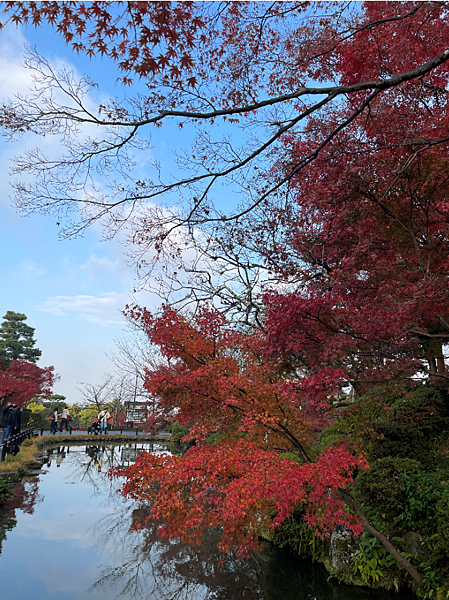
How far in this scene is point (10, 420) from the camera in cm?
1372

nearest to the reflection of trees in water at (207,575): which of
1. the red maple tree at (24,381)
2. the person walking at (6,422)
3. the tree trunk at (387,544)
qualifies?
the tree trunk at (387,544)

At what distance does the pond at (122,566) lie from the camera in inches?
226

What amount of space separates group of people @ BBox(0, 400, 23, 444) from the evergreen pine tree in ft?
50.0

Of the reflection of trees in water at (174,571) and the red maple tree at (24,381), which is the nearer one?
the reflection of trees in water at (174,571)

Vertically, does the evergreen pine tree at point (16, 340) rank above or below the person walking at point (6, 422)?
above

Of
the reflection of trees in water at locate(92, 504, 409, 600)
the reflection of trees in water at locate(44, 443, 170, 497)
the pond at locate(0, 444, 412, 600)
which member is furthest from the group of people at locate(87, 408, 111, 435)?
the reflection of trees in water at locate(92, 504, 409, 600)

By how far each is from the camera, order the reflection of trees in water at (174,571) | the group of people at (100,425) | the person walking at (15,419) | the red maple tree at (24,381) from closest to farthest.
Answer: the reflection of trees in water at (174,571) → the person walking at (15,419) → the red maple tree at (24,381) → the group of people at (100,425)

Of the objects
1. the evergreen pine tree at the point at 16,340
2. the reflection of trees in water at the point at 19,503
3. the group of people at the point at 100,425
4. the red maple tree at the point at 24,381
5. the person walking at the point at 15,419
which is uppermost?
the evergreen pine tree at the point at 16,340

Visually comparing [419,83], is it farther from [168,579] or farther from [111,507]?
[111,507]

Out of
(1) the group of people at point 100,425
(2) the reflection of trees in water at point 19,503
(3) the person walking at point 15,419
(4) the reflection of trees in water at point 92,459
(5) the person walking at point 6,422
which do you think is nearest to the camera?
(2) the reflection of trees in water at point 19,503

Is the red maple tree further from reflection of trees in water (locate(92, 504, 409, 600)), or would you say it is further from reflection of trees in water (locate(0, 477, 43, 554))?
reflection of trees in water (locate(92, 504, 409, 600))

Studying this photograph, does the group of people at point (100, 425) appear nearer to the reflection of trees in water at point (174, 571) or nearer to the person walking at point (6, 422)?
the person walking at point (6, 422)

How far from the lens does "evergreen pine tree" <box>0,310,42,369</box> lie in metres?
28.4

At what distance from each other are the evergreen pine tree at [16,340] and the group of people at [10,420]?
50.0 ft
